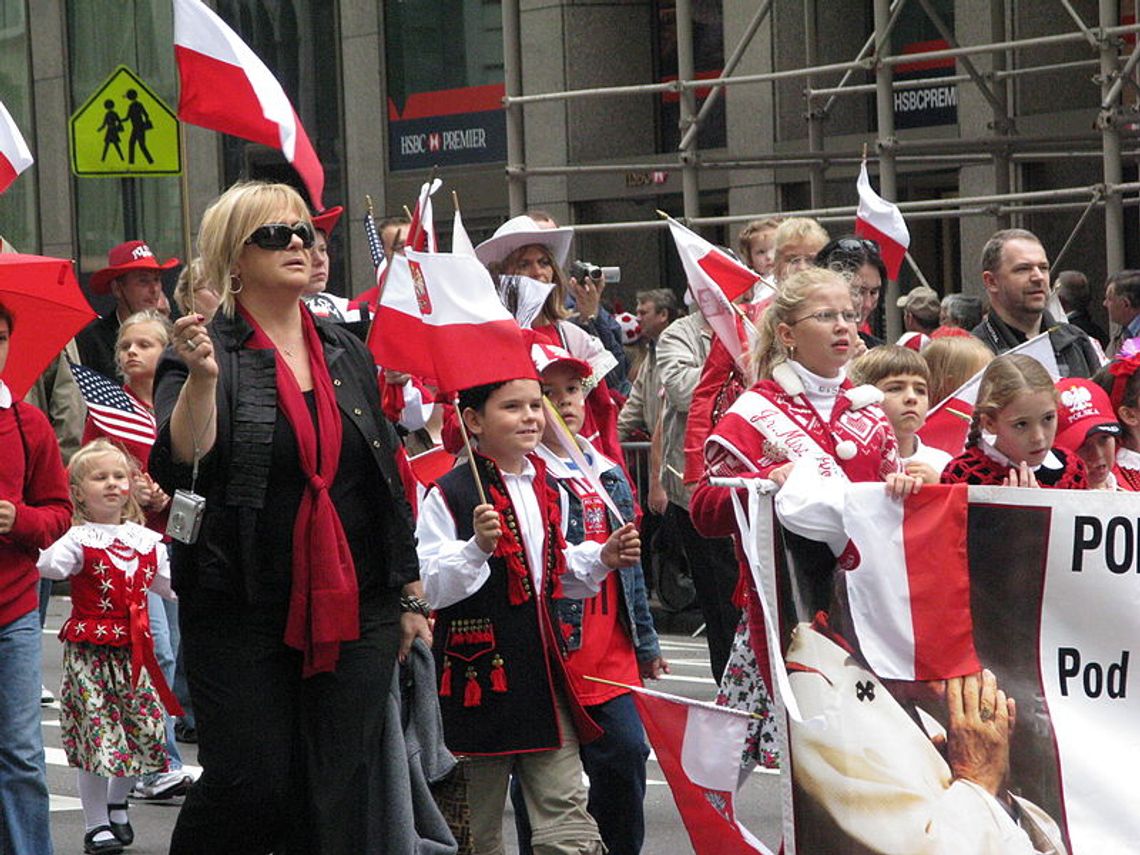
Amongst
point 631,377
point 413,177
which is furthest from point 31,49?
point 631,377

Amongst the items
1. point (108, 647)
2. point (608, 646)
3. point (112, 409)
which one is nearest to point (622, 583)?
point (608, 646)

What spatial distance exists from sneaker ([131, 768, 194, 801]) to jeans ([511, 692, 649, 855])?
3006mm

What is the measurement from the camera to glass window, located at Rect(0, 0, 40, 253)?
27734 mm

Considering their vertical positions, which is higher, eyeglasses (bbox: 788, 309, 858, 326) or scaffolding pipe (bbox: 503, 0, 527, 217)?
scaffolding pipe (bbox: 503, 0, 527, 217)

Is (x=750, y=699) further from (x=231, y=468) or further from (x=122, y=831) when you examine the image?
(x=122, y=831)

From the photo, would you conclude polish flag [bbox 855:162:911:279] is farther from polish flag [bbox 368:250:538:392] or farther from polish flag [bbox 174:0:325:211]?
polish flag [bbox 174:0:325:211]

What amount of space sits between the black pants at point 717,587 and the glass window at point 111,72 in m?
16.8

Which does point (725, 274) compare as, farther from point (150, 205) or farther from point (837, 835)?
point (150, 205)

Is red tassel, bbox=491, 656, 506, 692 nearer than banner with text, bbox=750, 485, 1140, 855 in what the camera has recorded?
No

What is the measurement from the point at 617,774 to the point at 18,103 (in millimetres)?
22647

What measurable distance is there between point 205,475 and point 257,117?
1.11m

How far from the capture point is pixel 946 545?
5863 mm

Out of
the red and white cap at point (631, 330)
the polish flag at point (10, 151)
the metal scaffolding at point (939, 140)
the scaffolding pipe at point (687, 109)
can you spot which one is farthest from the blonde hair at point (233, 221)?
the red and white cap at point (631, 330)

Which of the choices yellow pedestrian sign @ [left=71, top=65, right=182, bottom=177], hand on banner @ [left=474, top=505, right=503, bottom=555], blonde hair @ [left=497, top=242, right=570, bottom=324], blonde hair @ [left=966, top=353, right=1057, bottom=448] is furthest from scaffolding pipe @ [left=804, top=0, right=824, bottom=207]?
hand on banner @ [left=474, top=505, right=503, bottom=555]
